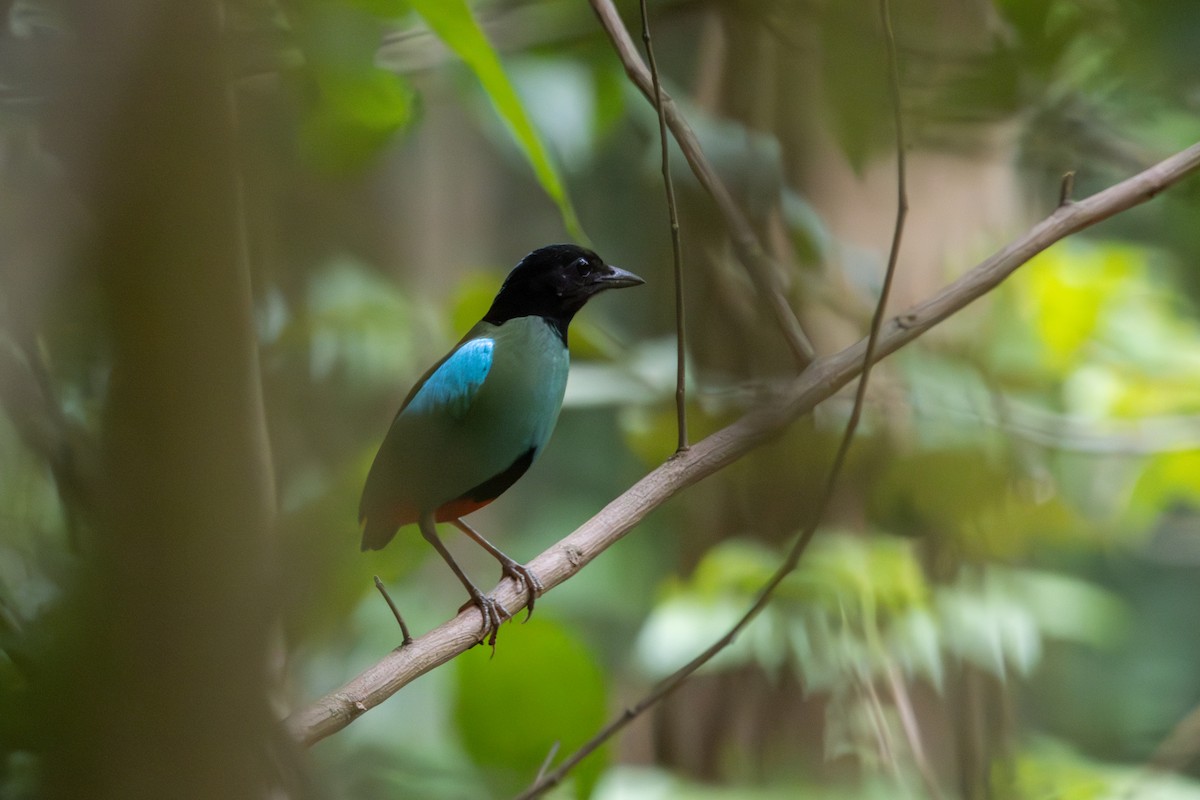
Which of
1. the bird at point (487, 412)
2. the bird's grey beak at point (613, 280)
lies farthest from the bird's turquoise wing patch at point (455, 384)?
the bird's grey beak at point (613, 280)

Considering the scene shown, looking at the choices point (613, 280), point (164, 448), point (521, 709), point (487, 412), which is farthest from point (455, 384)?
point (164, 448)

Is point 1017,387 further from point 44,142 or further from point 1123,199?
point 44,142

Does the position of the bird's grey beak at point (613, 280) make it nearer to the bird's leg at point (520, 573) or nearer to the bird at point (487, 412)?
the bird at point (487, 412)

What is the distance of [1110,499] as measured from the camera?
57.8 inches

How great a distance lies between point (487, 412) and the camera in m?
0.63

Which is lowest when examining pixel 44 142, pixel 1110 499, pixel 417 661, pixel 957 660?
pixel 1110 499

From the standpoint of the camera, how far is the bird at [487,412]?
58 centimetres

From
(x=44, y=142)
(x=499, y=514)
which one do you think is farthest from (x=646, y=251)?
(x=44, y=142)

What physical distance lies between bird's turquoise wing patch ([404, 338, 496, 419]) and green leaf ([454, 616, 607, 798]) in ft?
0.70

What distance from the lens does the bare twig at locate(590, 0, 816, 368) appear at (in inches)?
30.1

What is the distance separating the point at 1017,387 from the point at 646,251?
51cm

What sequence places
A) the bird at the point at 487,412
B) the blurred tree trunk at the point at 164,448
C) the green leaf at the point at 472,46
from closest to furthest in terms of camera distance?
the blurred tree trunk at the point at 164,448, the green leaf at the point at 472,46, the bird at the point at 487,412

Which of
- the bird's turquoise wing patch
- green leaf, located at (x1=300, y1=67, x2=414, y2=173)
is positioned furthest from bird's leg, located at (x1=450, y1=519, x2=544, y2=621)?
green leaf, located at (x1=300, y1=67, x2=414, y2=173)

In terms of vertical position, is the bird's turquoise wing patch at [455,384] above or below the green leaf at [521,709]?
above
